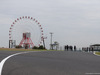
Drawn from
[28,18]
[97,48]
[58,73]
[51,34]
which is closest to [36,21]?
[28,18]

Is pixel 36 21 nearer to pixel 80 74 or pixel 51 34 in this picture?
pixel 51 34

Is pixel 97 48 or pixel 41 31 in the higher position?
pixel 41 31

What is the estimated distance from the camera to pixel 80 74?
796cm

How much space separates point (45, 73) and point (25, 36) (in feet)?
165

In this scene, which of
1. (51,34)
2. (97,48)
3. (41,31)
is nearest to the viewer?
(41,31)

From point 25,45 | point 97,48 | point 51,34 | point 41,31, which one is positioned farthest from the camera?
point 51,34

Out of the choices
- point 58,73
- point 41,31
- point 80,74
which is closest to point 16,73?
point 58,73

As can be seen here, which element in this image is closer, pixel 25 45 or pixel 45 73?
pixel 45 73

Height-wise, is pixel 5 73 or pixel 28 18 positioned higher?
pixel 28 18

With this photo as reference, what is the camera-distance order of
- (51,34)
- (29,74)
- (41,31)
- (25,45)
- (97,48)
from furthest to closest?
1. (51,34)
2. (97,48)
3. (41,31)
4. (25,45)
5. (29,74)

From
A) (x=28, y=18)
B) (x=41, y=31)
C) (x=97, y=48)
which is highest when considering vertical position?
(x=28, y=18)

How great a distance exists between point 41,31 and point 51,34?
2012 inches

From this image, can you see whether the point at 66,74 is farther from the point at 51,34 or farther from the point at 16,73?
the point at 51,34

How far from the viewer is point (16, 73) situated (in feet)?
25.1
